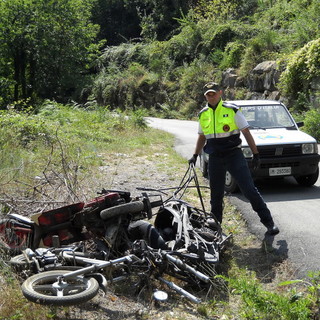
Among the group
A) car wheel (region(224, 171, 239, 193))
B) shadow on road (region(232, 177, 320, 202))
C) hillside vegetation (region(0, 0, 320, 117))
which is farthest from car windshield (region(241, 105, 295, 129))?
hillside vegetation (region(0, 0, 320, 117))

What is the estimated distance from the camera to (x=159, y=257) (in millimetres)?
4996

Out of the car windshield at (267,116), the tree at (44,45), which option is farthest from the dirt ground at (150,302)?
the tree at (44,45)

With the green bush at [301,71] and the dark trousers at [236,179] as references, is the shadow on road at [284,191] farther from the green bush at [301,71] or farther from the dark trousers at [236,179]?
the green bush at [301,71]

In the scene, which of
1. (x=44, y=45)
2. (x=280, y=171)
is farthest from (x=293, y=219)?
(x=44, y=45)

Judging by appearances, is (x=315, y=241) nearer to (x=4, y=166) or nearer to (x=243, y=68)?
(x=4, y=166)

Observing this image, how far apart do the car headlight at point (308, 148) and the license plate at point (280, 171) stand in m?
0.48

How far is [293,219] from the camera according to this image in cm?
758

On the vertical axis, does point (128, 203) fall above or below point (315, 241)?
above

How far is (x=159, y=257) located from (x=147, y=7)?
4993cm

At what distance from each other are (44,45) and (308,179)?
28702 millimetres

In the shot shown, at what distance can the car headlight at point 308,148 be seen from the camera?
945 cm

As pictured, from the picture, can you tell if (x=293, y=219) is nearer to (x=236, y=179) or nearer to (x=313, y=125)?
(x=236, y=179)

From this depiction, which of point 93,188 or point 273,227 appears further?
point 93,188

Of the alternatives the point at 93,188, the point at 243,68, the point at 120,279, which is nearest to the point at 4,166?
the point at 93,188
